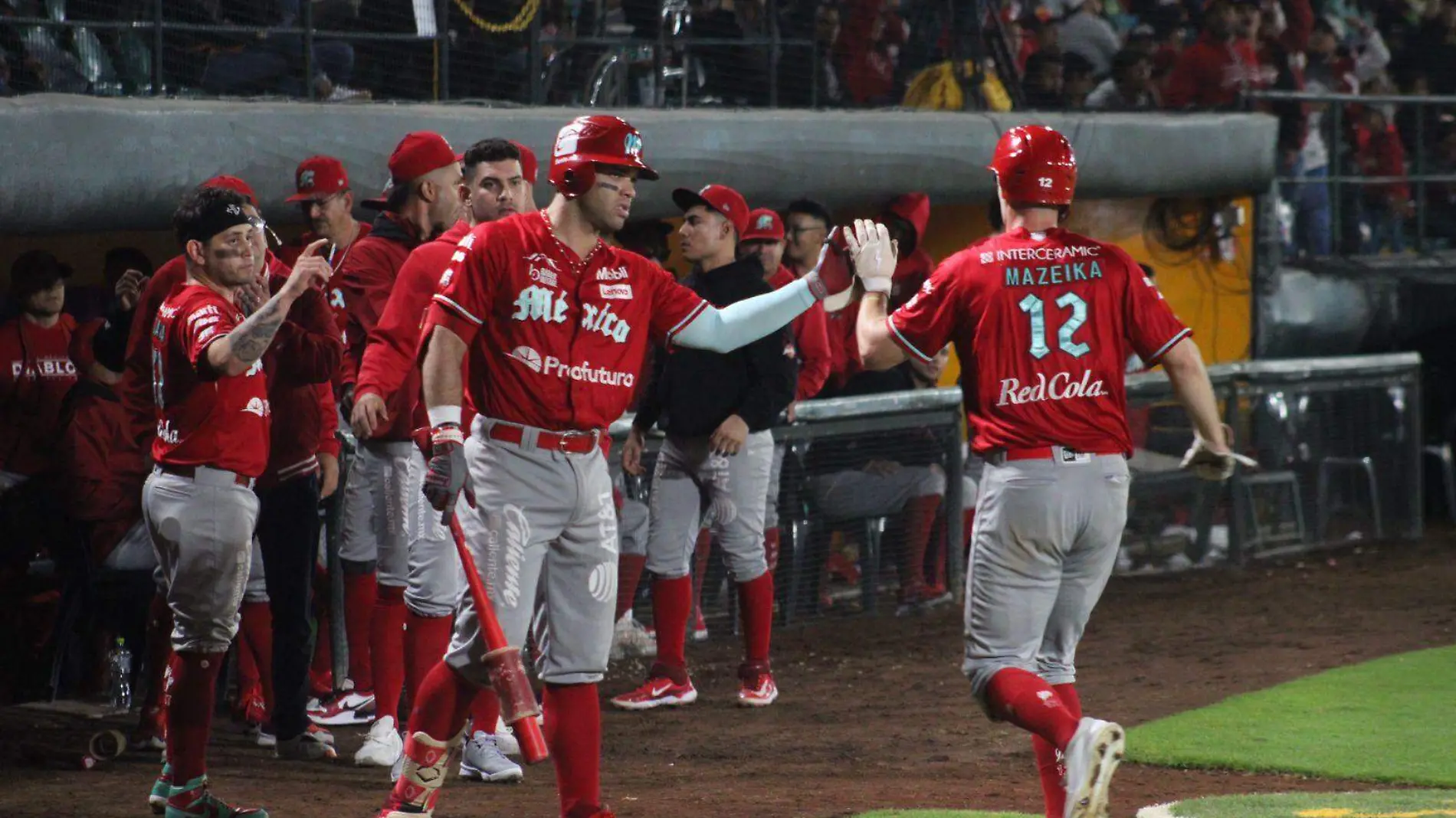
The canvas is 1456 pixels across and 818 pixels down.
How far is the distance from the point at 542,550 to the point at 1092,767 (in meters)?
1.49

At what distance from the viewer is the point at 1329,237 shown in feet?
45.2

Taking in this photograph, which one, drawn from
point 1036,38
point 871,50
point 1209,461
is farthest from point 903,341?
point 1036,38

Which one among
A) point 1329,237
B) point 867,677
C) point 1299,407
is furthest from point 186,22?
point 1329,237

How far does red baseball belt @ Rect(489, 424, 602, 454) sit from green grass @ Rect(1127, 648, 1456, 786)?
8.45ft

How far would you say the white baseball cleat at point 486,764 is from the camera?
6.03 m

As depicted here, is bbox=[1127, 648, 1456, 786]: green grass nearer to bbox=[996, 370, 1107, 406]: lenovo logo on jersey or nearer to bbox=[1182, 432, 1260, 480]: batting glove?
bbox=[1182, 432, 1260, 480]: batting glove

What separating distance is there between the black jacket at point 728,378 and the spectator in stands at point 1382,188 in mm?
7988

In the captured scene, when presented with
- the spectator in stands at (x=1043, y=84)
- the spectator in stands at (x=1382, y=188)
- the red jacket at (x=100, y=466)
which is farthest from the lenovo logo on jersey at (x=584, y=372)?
the spectator in stands at (x=1382, y=188)

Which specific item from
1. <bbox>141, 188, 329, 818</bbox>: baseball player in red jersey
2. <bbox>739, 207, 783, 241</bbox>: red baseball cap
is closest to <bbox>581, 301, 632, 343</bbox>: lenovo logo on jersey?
<bbox>141, 188, 329, 818</bbox>: baseball player in red jersey

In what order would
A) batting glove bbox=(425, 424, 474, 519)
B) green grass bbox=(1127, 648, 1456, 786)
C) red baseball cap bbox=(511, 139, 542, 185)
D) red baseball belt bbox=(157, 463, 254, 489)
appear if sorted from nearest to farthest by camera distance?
batting glove bbox=(425, 424, 474, 519)
red baseball belt bbox=(157, 463, 254, 489)
red baseball cap bbox=(511, 139, 542, 185)
green grass bbox=(1127, 648, 1456, 786)

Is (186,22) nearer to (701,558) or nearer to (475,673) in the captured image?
(701,558)

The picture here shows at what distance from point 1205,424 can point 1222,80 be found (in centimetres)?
871

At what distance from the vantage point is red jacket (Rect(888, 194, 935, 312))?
1034cm

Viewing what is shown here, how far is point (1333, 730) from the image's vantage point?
22.1 ft
